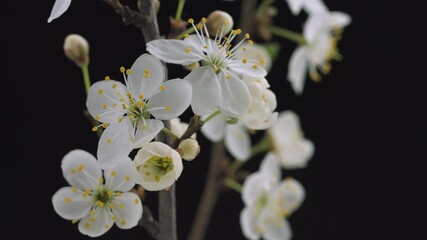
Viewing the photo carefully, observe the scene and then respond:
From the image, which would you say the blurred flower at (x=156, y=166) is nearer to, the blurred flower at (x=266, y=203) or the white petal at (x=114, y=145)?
the white petal at (x=114, y=145)

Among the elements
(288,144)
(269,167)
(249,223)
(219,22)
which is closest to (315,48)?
(288,144)

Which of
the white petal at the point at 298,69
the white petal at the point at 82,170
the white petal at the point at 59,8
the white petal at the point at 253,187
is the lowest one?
the white petal at the point at 253,187

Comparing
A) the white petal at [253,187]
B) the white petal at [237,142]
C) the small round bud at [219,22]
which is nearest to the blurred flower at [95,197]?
the small round bud at [219,22]

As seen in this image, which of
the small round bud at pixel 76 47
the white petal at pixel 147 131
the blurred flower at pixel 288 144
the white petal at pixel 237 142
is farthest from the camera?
the blurred flower at pixel 288 144

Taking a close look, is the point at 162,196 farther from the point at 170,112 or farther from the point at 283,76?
the point at 283,76

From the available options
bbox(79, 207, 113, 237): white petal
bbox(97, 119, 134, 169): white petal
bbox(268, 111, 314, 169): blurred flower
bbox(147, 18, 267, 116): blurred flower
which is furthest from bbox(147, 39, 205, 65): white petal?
bbox(268, 111, 314, 169): blurred flower

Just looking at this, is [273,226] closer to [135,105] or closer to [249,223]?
[249,223]
